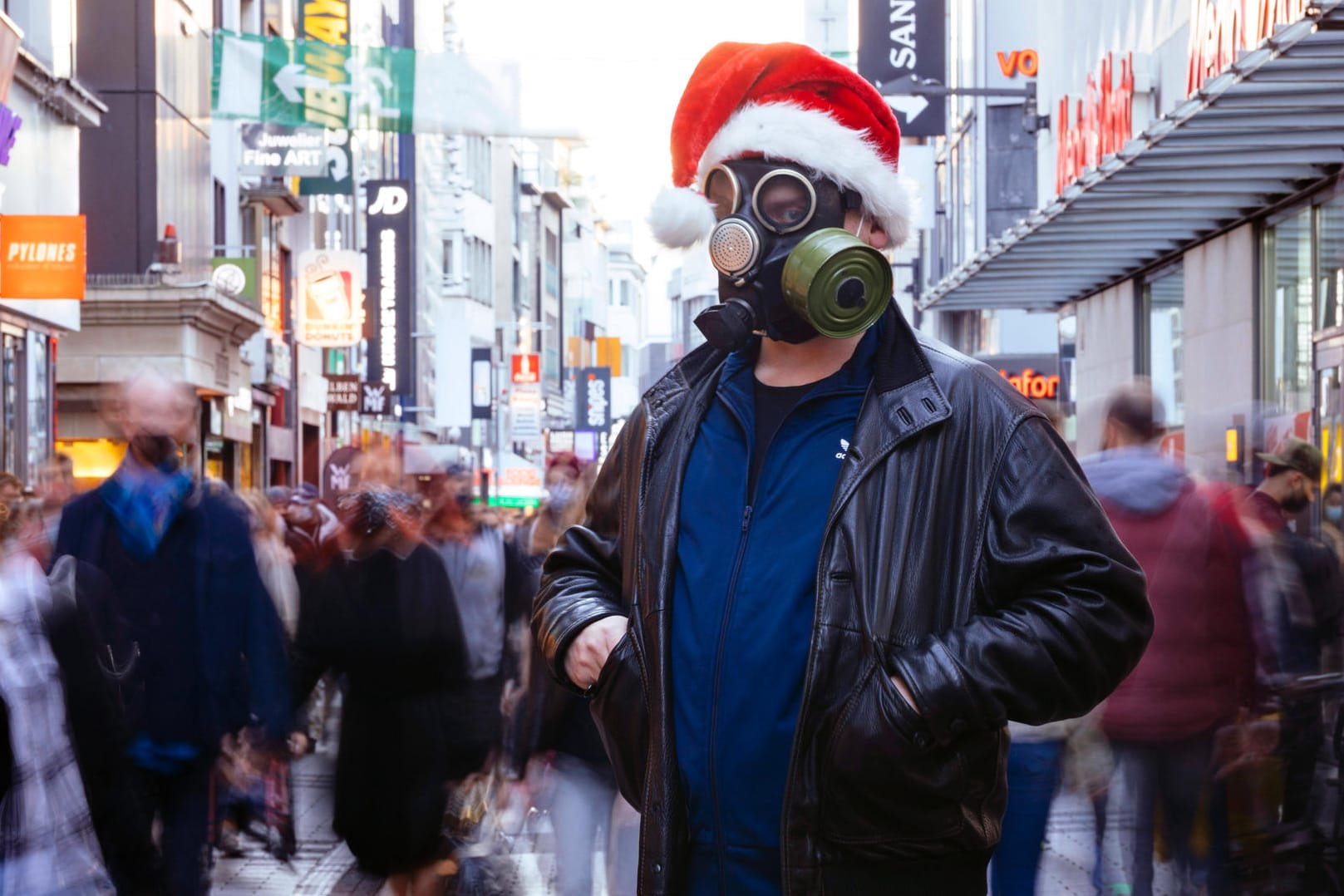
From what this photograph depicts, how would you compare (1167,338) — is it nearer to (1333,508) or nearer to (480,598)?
(1333,508)

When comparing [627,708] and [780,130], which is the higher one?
[780,130]

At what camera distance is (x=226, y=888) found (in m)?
8.61

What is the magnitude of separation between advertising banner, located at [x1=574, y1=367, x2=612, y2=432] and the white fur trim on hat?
2922 inches

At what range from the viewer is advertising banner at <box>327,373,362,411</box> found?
41344mm

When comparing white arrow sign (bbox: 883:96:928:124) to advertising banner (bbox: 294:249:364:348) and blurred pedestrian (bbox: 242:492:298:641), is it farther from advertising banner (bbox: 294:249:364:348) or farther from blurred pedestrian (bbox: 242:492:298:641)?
advertising banner (bbox: 294:249:364:348)

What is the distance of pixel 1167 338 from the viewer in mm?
18391

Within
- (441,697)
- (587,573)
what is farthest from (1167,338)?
(587,573)

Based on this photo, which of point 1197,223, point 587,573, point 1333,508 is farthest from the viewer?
point 1197,223

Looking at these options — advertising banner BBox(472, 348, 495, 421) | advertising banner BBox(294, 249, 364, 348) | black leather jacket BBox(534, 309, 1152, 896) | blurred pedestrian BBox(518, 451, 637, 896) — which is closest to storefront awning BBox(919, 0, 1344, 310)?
blurred pedestrian BBox(518, 451, 637, 896)

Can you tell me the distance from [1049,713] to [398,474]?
23.1 feet

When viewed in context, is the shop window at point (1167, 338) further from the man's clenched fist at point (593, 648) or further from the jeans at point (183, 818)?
the man's clenched fist at point (593, 648)

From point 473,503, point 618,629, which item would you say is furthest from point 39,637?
point 473,503

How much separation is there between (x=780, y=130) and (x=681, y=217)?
11.7 inches

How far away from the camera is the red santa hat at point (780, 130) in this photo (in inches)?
116
